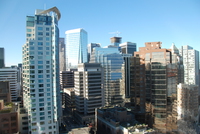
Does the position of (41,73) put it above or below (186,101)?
above

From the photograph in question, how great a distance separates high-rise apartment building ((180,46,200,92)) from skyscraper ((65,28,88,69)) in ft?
239

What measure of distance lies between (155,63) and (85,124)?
88.2 ft

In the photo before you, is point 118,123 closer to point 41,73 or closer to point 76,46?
point 41,73

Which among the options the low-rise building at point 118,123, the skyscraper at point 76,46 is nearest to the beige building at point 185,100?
the low-rise building at point 118,123

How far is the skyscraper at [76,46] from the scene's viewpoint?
132 m

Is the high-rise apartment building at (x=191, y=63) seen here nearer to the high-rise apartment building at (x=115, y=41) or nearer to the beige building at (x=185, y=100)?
the beige building at (x=185, y=100)

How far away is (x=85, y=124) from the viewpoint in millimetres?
50750

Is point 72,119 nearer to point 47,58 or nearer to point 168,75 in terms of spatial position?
point 47,58

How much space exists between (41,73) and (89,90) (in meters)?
20.3

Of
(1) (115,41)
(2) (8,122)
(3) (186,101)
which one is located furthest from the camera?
(1) (115,41)

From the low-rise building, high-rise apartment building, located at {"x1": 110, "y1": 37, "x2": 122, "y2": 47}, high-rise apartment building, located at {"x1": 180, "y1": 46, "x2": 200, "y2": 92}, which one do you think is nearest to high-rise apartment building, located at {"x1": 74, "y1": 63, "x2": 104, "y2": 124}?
the low-rise building

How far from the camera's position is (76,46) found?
133m

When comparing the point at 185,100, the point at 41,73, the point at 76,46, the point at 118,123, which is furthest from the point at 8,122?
the point at 76,46

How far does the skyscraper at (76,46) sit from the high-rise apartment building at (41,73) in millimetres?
94934
